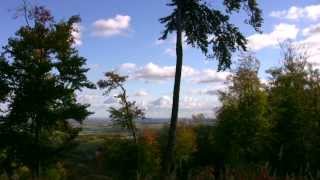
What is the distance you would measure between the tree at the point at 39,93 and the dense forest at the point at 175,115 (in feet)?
0.18

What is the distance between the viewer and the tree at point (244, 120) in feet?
155

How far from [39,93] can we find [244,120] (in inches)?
877

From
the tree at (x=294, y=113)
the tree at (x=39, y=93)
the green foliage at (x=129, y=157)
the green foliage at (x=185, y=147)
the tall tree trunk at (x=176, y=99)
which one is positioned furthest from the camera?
the green foliage at (x=185, y=147)

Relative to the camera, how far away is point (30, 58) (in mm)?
30516

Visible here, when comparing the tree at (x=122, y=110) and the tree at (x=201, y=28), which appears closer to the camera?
the tree at (x=201, y=28)

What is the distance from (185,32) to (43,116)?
1206cm

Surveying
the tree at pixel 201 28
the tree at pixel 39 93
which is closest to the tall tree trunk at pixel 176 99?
the tree at pixel 201 28

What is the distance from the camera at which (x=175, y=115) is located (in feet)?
68.2

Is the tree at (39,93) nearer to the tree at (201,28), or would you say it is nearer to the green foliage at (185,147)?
the tree at (201,28)

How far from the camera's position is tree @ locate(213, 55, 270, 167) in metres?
47.3

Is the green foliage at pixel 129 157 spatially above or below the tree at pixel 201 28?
below

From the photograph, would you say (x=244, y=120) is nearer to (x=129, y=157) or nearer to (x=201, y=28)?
(x=129, y=157)

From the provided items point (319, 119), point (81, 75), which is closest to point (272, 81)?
point (319, 119)

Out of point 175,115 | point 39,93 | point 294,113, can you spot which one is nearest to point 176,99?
point 175,115
